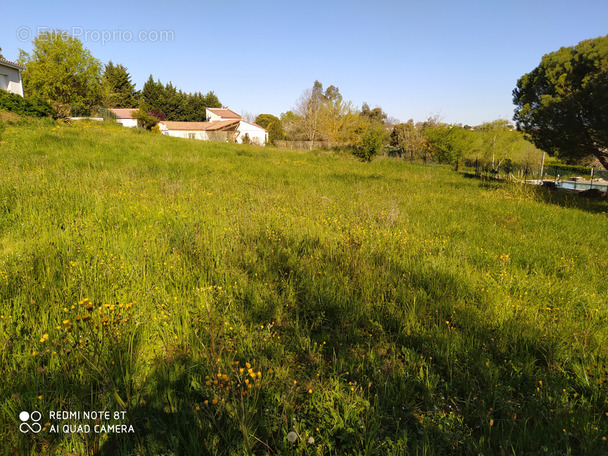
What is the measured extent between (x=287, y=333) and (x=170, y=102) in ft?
229

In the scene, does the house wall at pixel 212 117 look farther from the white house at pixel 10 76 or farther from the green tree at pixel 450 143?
the green tree at pixel 450 143

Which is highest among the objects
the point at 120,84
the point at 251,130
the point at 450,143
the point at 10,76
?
the point at 120,84

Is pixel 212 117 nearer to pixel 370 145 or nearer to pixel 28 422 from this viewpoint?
pixel 370 145

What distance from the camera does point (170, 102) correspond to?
6156cm

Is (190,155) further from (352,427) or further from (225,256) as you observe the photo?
(352,427)

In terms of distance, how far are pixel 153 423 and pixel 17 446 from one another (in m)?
0.62

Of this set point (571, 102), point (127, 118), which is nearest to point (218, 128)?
point (127, 118)

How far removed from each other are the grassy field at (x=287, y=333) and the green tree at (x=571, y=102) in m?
6.27

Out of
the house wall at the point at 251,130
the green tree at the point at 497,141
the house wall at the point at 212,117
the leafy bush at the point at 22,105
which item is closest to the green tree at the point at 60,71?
the leafy bush at the point at 22,105

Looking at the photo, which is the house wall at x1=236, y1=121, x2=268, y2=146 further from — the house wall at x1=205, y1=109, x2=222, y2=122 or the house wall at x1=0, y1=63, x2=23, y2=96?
the house wall at x1=0, y1=63, x2=23, y2=96

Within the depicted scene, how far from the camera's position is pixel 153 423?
172 cm

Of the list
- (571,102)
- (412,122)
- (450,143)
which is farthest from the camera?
(412,122)

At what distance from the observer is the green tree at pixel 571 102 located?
9367mm

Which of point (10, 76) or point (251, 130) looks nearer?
point (10, 76)
